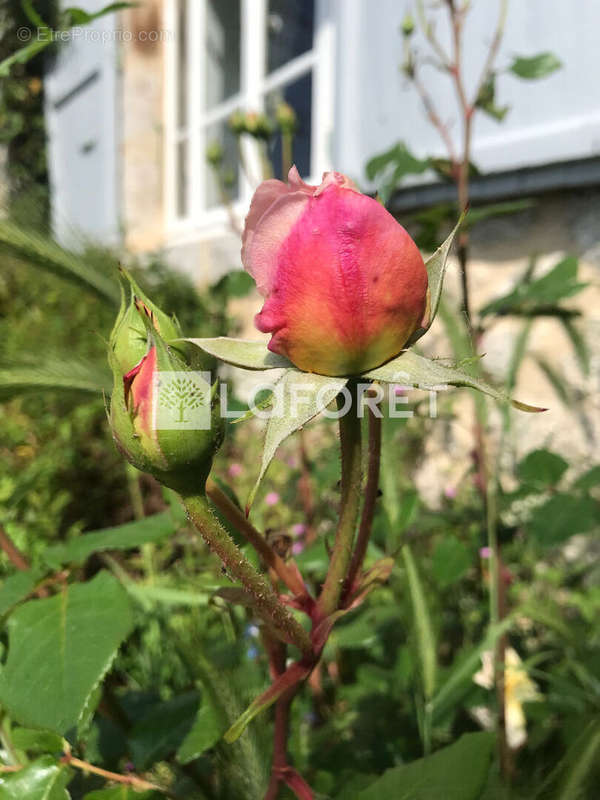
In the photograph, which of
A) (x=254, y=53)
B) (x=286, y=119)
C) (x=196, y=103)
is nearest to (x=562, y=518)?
(x=286, y=119)

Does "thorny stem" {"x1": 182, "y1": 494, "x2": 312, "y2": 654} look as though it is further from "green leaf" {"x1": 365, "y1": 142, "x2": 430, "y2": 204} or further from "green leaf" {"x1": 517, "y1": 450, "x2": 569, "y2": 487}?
"green leaf" {"x1": 365, "y1": 142, "x2": 430, "y2": 204}

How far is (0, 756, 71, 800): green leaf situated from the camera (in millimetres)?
323

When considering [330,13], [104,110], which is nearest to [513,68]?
[330,13]

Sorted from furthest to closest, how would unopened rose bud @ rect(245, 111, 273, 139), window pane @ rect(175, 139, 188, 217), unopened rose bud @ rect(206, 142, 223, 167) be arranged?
1. window pane @ rect(175, 139, 188, 217)
2. unopened rose bud @ rect(206, 142, 223, 167)
3. unopened rose bud @ rect(245, 111, 273, 139)

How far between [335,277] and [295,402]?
0.18ft

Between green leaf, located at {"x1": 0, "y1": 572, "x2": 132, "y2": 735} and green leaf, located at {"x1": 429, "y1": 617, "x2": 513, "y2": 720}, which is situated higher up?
green leaf, located at {"x1": 0, "y1": 572, "x2": 132, "y2": 735}

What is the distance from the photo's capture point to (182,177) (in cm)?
431

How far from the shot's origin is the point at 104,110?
4.03 metres

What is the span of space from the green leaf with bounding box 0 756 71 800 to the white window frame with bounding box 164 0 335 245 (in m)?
2.67

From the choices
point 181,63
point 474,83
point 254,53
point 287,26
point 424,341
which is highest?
point 181,63

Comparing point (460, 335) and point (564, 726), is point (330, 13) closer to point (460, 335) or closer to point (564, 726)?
point (460, 335)

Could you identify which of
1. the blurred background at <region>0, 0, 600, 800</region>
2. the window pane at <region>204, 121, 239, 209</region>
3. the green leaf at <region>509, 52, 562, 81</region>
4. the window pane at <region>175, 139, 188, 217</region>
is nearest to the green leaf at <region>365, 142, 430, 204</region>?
the blurred background at <region>0, 0, 600, 800</region>

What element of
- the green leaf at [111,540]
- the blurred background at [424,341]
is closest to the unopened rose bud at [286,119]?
the blurred background at [424,341]

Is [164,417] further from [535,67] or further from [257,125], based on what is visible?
[257,125]
